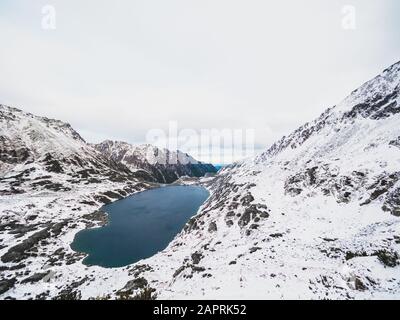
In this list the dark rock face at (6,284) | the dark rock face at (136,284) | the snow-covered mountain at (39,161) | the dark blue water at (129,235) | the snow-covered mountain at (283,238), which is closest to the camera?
the snow-covered mountain at (283,238)

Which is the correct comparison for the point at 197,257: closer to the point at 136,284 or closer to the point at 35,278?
the point at 136,284

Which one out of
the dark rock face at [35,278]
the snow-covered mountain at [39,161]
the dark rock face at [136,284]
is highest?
the snow-covered mountain at [39,161]

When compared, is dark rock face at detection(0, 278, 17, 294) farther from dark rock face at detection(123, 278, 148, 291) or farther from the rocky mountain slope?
the rocky mountain slope

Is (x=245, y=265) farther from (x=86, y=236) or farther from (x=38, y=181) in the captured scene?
(x=38, y=181)

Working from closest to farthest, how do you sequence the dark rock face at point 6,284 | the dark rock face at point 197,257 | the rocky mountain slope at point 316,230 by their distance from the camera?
1. the rocky mountain slope at point 316,230
2. the dark rock face at point 197,257
3. the dark rock face at point 6,284

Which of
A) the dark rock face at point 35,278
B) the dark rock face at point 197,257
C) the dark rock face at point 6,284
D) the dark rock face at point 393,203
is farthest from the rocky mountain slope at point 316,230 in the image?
the dark rock face at point 6,284

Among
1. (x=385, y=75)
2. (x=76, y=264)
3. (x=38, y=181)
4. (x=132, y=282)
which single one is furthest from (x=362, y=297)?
(x=38, y=181)

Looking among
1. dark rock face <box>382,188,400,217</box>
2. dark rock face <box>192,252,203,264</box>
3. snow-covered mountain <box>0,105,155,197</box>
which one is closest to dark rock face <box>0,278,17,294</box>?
dark rock face <box>192,252,203,264</box>

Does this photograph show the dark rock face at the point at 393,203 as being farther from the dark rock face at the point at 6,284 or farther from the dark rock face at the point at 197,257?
the dark rock face at the point at 6,284

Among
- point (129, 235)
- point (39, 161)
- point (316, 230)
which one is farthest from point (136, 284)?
point (39, 161)
